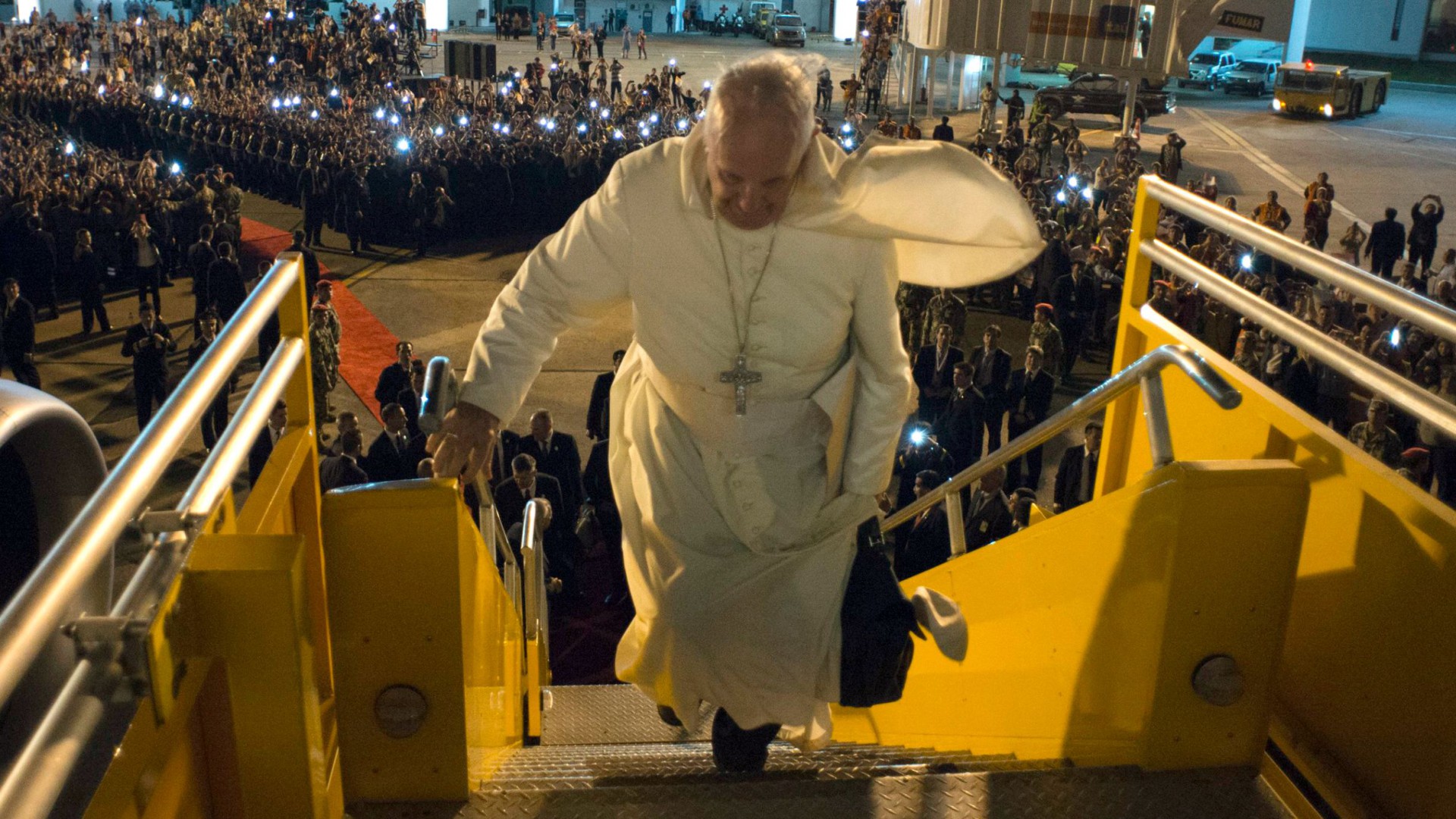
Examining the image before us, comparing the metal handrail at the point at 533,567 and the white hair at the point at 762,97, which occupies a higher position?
the white hair at the point at 762,97

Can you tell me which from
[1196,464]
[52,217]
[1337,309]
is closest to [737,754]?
[1196,464]

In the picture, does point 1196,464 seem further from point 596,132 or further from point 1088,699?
point 596,132

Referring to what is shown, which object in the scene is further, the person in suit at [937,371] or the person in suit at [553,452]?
the person in suit at [937,371]

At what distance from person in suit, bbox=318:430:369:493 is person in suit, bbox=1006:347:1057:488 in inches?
207

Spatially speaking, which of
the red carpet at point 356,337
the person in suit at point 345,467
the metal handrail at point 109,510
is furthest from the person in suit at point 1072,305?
the metal handrail at point 109,510

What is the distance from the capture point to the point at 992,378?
10.8 m

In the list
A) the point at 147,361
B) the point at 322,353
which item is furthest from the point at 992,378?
the point at 147,361

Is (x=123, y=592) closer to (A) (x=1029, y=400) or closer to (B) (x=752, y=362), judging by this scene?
(B) (x=752, y=362)

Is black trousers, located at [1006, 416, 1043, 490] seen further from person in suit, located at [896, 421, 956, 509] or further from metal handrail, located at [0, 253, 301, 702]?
metal handrail, located at [0, 253, 301, 702]

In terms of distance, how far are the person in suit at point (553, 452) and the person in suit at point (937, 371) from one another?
3.43 m

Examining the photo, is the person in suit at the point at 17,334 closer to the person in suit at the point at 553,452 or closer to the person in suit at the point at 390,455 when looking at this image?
the person in suit at the point at 390,455

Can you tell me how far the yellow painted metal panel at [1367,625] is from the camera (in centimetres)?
271

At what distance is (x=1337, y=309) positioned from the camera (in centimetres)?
1066

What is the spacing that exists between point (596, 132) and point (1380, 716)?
19.5 meters
